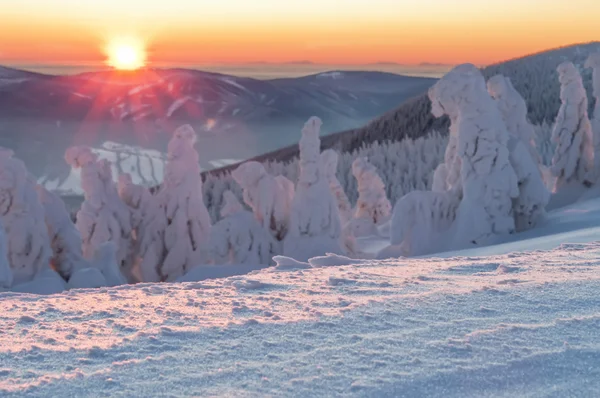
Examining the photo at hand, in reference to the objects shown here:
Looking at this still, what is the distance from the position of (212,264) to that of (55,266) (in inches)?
109

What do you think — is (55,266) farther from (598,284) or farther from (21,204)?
(598,284)

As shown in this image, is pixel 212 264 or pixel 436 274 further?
pixel 212 264

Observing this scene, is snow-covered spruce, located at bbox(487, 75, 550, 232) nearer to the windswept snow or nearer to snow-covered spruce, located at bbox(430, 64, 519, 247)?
snow-covered spruce, located at bbox(430, 64, 519, 247)

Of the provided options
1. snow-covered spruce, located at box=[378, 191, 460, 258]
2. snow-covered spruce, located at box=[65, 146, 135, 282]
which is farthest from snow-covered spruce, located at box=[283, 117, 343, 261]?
snow-covered spruce, located at box=[65, 146, 135, 282]

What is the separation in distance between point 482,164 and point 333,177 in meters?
4.69

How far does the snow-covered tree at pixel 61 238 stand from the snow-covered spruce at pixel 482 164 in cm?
643

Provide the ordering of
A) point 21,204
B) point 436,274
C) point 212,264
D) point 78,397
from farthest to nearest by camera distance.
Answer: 1. point 212,264
2. point 21,204
3. point 436,274
4. point 78,397

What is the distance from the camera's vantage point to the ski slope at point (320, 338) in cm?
283

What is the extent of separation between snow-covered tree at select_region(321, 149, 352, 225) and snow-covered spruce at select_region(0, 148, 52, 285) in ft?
17.1

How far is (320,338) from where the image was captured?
11.3 ft

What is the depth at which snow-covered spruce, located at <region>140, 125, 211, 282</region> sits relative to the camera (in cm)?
1398

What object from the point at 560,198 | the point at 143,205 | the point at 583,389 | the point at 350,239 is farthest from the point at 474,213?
the point at 583,389

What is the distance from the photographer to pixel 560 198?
1498cm

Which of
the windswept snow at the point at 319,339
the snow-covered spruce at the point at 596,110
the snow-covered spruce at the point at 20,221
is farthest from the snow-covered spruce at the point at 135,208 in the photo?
the snow-covered spruce at the point at 596,110
